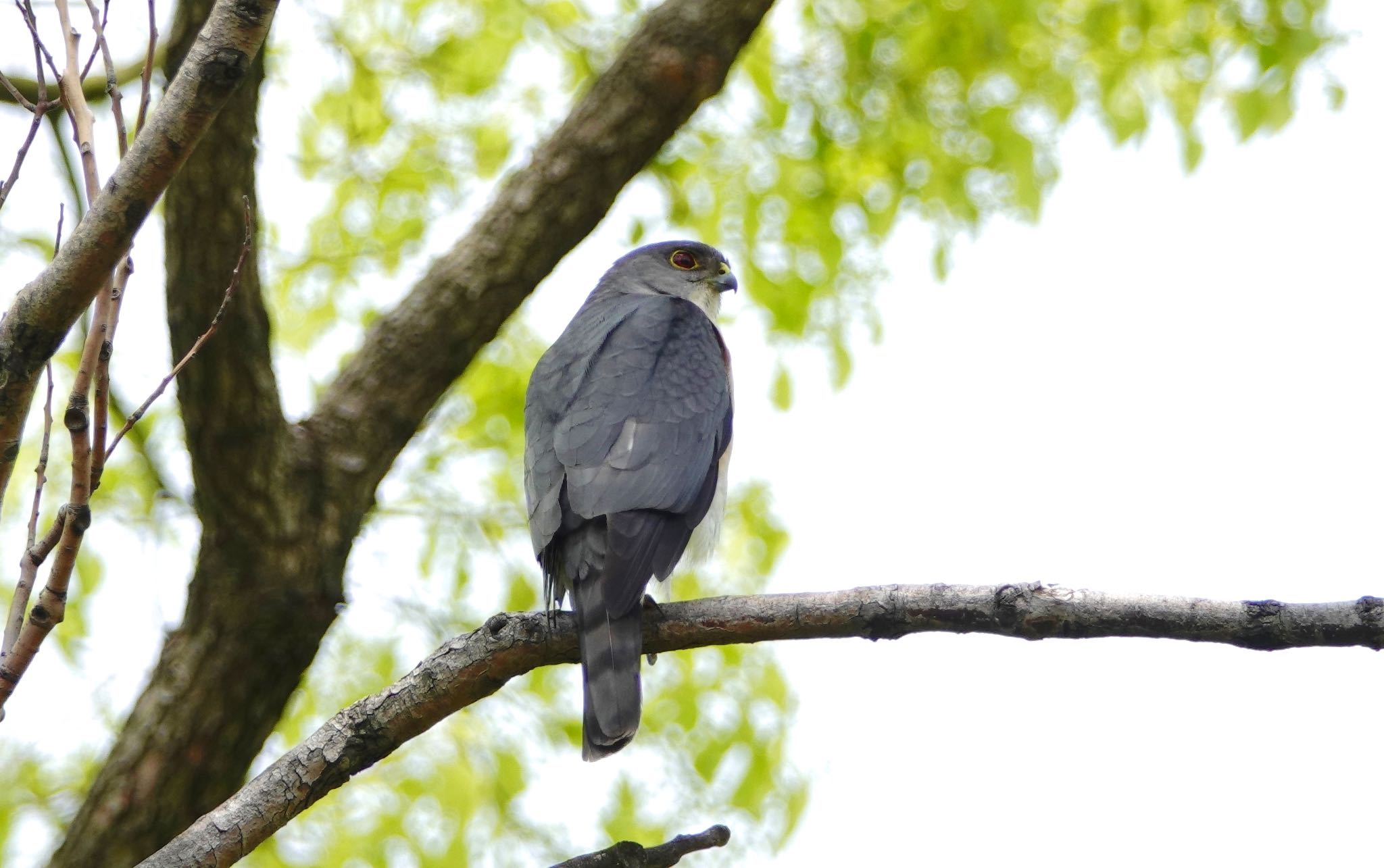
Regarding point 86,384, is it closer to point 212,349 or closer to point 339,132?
point 212,349

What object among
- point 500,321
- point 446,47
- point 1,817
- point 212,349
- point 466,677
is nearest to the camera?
point 466,677

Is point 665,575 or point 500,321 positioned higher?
point 500,321

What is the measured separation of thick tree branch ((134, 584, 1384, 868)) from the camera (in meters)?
3.05

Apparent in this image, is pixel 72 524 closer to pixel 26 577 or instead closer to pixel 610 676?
pixel 26 577

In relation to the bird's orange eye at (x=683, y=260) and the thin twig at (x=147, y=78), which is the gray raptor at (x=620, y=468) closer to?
the bird's orange eye at (x=683, y=260)

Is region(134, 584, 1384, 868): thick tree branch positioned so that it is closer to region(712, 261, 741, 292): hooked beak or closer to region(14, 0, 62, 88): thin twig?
region(14, 0, 62, 88): thin twig

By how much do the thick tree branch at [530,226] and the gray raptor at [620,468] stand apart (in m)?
0.41

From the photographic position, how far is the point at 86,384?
9.30 ft

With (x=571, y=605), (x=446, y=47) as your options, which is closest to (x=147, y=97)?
(x=571, y=605)

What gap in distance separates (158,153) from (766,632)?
1920 millimetres

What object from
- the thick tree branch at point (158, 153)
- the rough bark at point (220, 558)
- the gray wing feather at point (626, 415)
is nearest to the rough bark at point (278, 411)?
the rough bark at point (220, 558)

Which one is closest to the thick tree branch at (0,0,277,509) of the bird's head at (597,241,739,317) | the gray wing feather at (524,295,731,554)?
the gray wing feather at (524,295,731,554)

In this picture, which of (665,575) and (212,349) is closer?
(665,575)

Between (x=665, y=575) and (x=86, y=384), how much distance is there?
2.18m
